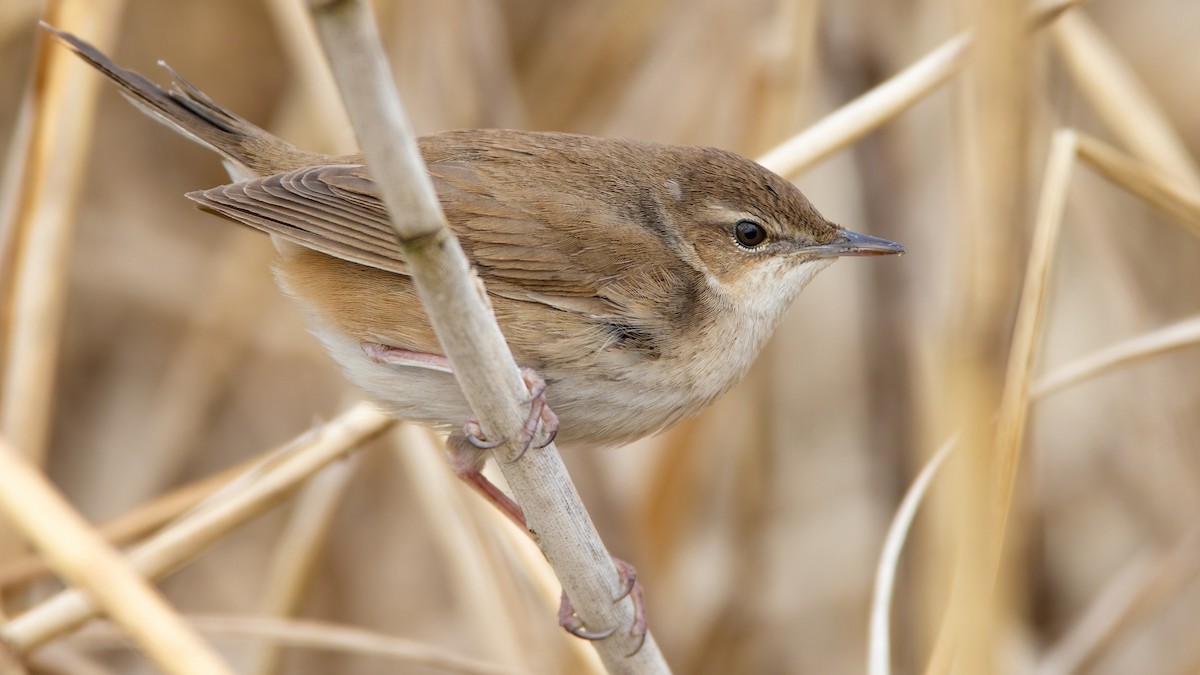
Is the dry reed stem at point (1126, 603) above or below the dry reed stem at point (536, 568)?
below

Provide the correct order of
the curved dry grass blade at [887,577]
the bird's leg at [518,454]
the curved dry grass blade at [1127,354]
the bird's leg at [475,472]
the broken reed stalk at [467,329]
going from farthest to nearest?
the bird's leg at [475,472]
the curved dry grass blade at [1127,354]
the curved dry grass blade at [887,577]
the bird's leg at [518,454]
the broken reed stalk at [467,329]

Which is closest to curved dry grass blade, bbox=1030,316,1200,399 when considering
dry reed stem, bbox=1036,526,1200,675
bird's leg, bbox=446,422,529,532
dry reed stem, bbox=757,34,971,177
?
dry reed stem, bbox=757,34,971,177

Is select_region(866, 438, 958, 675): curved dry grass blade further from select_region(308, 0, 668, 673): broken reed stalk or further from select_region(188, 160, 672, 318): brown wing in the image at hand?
select_region(188, 160, 672, 318): brown wing

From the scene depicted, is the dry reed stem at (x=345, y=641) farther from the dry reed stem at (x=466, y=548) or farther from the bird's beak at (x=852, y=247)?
the bird's beak at (x=852, y=247)

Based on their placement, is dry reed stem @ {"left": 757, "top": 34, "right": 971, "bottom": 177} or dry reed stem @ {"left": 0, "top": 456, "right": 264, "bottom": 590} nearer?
dry reed stem @ {"left": 757, "top": 34, "right": 971, "bottom": 177}

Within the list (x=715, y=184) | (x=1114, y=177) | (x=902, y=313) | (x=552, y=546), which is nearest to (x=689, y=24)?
(x=902, y=313)

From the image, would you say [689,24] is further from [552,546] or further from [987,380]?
[987,380]

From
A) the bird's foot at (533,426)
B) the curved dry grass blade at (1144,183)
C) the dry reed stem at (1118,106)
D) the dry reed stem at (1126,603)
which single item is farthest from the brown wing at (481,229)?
the dry reed stem at (1126,603)
